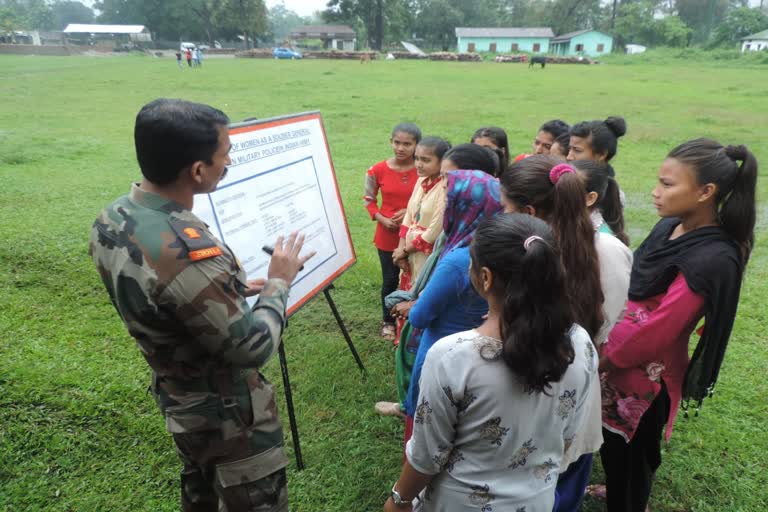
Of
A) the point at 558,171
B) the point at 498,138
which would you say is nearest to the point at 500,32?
the point at 498,138

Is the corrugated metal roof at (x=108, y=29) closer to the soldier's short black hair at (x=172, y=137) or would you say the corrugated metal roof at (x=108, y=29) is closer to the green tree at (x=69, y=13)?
the green tree at (x=69, y=13)

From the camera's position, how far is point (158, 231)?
1.43 metres

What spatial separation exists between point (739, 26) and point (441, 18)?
3507 cm

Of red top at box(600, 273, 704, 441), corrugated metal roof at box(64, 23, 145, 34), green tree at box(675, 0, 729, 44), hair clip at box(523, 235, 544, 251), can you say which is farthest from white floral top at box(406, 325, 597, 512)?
green tree at box(675, 0, 729, 44)

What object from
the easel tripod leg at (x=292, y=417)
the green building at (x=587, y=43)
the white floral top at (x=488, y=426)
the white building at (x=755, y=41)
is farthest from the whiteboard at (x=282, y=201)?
the white building at (x=755, y=41)

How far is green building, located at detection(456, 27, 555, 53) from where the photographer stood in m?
65.6

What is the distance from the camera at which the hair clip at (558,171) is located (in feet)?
6.11

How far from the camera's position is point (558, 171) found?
6.15 ft

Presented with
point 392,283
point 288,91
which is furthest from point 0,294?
point 288,91

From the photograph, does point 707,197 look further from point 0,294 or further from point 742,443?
point 0,294

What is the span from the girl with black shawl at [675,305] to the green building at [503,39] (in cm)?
6922

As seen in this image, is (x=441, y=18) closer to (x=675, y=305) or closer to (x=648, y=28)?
(x=648, y=28)

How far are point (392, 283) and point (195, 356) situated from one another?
8.72ft

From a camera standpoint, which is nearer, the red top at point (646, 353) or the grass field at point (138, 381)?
the red top at point (646, 353)
